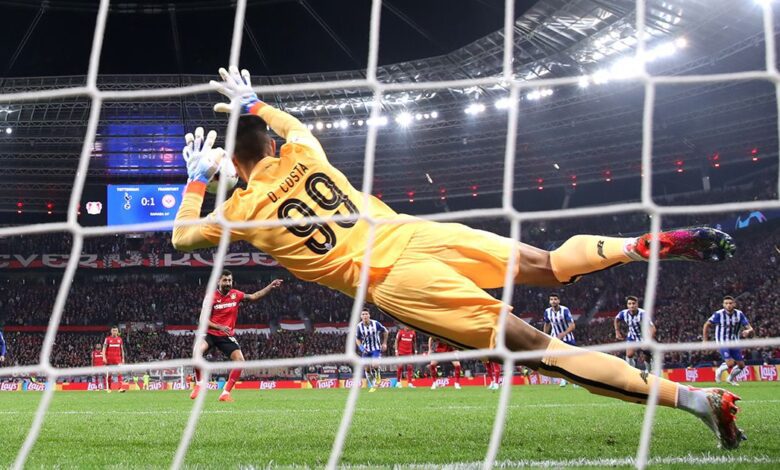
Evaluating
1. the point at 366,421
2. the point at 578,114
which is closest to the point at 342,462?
the point at 366,421

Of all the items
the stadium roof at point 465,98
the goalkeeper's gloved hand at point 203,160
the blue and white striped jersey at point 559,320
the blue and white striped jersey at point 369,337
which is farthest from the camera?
the stadium roof at point 465,98

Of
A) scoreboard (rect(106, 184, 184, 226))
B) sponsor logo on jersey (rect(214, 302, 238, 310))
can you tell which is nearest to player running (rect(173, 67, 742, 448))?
sponsor logo on jersey (rect(214, 302, 238, 310))

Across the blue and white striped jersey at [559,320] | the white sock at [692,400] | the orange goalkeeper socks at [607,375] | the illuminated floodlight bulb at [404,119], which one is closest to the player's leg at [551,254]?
the orange goalkeeper socks at [607,375]

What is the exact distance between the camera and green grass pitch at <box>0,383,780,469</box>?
3.72m

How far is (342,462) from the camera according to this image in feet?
12.3

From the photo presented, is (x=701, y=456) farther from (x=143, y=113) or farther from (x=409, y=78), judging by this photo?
(x=143, y=113)

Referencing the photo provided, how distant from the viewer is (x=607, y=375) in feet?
10.8

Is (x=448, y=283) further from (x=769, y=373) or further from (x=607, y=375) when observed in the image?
(x=769, y=373)

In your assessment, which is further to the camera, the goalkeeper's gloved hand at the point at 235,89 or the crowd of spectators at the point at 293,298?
the crowd of spectators at the point at 293,298

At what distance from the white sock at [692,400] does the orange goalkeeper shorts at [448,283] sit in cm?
96

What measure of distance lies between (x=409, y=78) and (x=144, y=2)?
8.53m

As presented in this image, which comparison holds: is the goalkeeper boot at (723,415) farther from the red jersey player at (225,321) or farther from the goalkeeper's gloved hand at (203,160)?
the red jersey player at (225,321)

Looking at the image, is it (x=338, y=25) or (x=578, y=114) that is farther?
(x=578, y=114)

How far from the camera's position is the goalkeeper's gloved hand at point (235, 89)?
3365 millimetres
